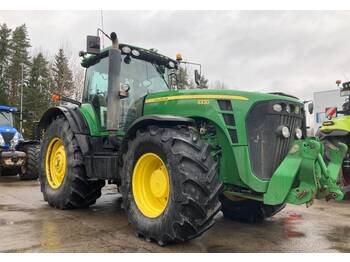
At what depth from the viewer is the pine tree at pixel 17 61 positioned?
3809 cm

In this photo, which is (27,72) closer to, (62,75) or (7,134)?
(62,75)

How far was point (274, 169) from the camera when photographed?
431cm

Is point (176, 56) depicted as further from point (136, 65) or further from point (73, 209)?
point (73, 209)

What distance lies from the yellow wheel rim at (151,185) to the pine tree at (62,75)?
2795 centimetres

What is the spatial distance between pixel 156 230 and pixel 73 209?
8.18 ft

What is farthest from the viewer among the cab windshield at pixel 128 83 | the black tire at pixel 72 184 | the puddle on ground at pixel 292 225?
the black tire at pixel 72 184

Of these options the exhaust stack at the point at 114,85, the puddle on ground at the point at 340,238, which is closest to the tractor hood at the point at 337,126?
the puddle on ground at the point at 340,238

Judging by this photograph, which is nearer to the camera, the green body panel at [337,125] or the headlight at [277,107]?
the headlight at [277,107]

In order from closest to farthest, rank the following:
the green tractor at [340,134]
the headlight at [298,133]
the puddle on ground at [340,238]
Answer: the puddle on ground at [340,238]
the headlight at [298,133]
the green tractor at [340,134]

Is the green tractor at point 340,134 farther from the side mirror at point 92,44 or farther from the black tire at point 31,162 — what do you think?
the black tire at point 31,162

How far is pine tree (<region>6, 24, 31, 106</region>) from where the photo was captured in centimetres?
3809

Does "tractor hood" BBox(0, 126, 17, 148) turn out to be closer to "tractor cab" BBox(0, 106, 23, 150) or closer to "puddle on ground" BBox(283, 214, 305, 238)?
"tractor cab" BBox(0, 106, 23, 150)

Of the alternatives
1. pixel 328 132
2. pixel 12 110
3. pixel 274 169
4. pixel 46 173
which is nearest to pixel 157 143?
pixel 274 169

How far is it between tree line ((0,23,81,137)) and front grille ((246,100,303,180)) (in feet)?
105
